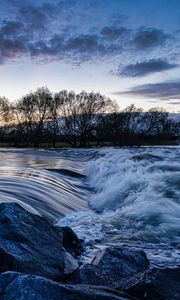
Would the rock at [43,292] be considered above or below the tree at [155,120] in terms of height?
below

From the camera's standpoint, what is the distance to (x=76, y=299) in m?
3.53

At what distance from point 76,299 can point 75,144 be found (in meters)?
79.1

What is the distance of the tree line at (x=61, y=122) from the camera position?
85.7 m

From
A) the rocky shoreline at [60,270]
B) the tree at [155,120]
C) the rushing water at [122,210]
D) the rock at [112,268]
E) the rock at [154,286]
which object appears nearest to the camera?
the rocky shoreline at [60,270]

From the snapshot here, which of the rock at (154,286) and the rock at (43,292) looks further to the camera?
the rock at (154,286)

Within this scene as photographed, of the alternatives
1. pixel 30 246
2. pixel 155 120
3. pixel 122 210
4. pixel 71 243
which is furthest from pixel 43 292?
pixel 155 120

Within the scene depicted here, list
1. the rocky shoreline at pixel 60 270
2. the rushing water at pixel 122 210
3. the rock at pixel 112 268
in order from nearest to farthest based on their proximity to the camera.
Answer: the rocky shoreline at pixel 60 270
the rock at pixel 112 268
the rushing water at pixel 122 210

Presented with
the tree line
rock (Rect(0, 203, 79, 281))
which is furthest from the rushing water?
the tree line

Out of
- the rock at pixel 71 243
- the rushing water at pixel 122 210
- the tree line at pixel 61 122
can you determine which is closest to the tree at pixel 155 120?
the tree line at pixel 61 122

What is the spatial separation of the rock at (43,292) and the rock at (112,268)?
1169mm

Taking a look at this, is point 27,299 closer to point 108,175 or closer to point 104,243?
point 104,243

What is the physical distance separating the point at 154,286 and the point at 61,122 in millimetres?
86009

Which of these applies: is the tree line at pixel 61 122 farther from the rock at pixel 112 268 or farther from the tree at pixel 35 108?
the rock at pixel 112 268

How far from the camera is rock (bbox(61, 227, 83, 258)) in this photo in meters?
7.00
